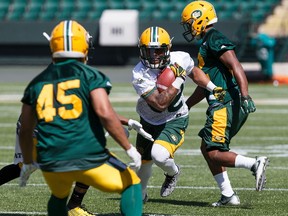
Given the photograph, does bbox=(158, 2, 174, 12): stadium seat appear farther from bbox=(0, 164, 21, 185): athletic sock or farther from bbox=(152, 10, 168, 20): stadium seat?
bbox=(0, 164, 21, 185): athletic sock

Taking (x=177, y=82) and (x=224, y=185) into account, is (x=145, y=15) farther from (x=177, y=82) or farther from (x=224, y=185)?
(x=177, y=82)

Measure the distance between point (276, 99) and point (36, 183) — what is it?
9730mm

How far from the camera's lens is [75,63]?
15.7 feet

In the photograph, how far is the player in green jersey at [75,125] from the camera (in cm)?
465

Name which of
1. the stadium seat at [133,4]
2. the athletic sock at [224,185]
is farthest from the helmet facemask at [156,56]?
the stadium seat at [133,4]

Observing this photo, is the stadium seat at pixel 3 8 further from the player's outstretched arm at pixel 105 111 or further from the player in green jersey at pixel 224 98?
the player's outstretched arm at pixel 105 111

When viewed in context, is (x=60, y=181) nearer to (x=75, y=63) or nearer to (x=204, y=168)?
(x=75, y=63)

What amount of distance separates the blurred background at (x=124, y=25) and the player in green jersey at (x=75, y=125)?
17854mm

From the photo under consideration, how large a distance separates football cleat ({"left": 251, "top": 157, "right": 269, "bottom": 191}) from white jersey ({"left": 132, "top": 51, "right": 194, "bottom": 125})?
69cm

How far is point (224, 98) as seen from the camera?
664cm

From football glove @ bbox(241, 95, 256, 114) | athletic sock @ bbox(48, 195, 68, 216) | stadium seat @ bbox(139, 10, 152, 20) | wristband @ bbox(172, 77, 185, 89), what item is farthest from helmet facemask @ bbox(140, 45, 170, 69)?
stadium seat @ bbox(139, 10, 152, 20)

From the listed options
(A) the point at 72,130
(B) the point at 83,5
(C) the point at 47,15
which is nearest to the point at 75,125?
(A) the point at 72,130

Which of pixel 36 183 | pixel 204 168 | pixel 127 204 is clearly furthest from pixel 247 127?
pixel 127 204

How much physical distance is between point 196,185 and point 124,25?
1655 centimetres
